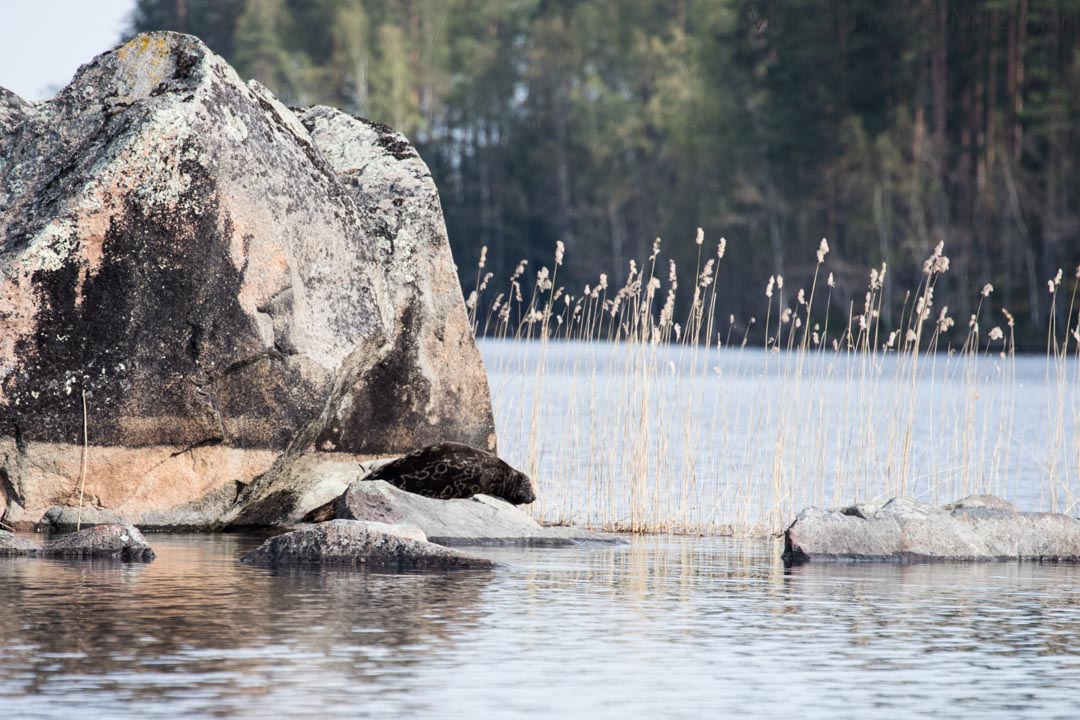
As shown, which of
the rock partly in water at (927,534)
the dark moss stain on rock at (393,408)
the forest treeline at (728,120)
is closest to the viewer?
the rock partly in water at (927,534)

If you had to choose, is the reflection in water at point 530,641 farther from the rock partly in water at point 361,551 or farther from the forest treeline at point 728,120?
the forest treeline at point 728,120

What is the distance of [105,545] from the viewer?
8.28 metres

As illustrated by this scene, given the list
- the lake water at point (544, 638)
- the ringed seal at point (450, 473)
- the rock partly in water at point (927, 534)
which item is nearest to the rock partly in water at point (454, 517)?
the ringed seal at point (450, 473)

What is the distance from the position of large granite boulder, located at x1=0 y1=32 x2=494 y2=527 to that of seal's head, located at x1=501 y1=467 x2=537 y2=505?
1090 millimetres

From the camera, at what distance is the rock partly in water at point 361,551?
8.09 m

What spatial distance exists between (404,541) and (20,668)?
3212mm

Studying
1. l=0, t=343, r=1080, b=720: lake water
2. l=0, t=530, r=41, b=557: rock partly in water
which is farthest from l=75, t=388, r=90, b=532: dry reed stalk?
l=0, t=530, r=41, b=557: rock partly in water

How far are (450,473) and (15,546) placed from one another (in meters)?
2.73

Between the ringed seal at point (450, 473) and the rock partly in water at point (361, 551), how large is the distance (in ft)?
5.86

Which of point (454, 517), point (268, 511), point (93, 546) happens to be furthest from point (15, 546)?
point (454, 517)

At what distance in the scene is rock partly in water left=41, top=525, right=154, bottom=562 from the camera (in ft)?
26.8

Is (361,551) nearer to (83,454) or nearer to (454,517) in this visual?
(454,517)

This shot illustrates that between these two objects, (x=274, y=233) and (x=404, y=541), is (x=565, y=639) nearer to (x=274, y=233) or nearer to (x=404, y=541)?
(x=404, y=541)

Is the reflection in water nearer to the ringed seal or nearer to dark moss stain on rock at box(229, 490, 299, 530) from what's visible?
dark moss stain on rock at box(229, 490, 299, 530)
